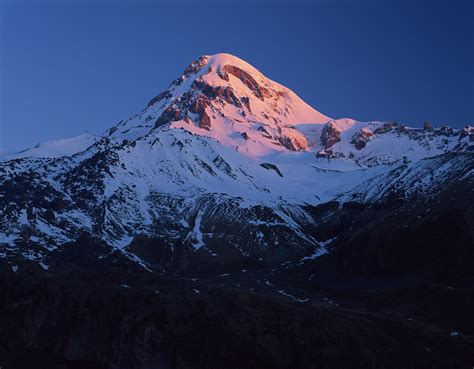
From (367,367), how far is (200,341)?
49.1 meters

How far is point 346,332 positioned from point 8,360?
10054cm

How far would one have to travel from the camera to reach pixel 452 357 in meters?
184

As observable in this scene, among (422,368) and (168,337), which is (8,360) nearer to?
(168,337)

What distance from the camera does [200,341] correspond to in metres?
197

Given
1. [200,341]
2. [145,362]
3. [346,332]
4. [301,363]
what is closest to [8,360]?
[145,362]

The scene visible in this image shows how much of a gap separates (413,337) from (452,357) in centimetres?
1637

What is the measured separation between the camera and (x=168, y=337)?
199 m

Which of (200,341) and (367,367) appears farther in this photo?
(200,341)

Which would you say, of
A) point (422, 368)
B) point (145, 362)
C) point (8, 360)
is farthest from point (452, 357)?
point (8, 360)

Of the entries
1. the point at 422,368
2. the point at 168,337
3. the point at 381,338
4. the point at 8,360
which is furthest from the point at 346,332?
the point at 8,360

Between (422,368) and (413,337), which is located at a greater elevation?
(413,337)

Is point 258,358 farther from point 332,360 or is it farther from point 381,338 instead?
point 381,338

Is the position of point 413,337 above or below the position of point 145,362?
above

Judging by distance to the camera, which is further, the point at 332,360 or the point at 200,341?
the point at 200,341
